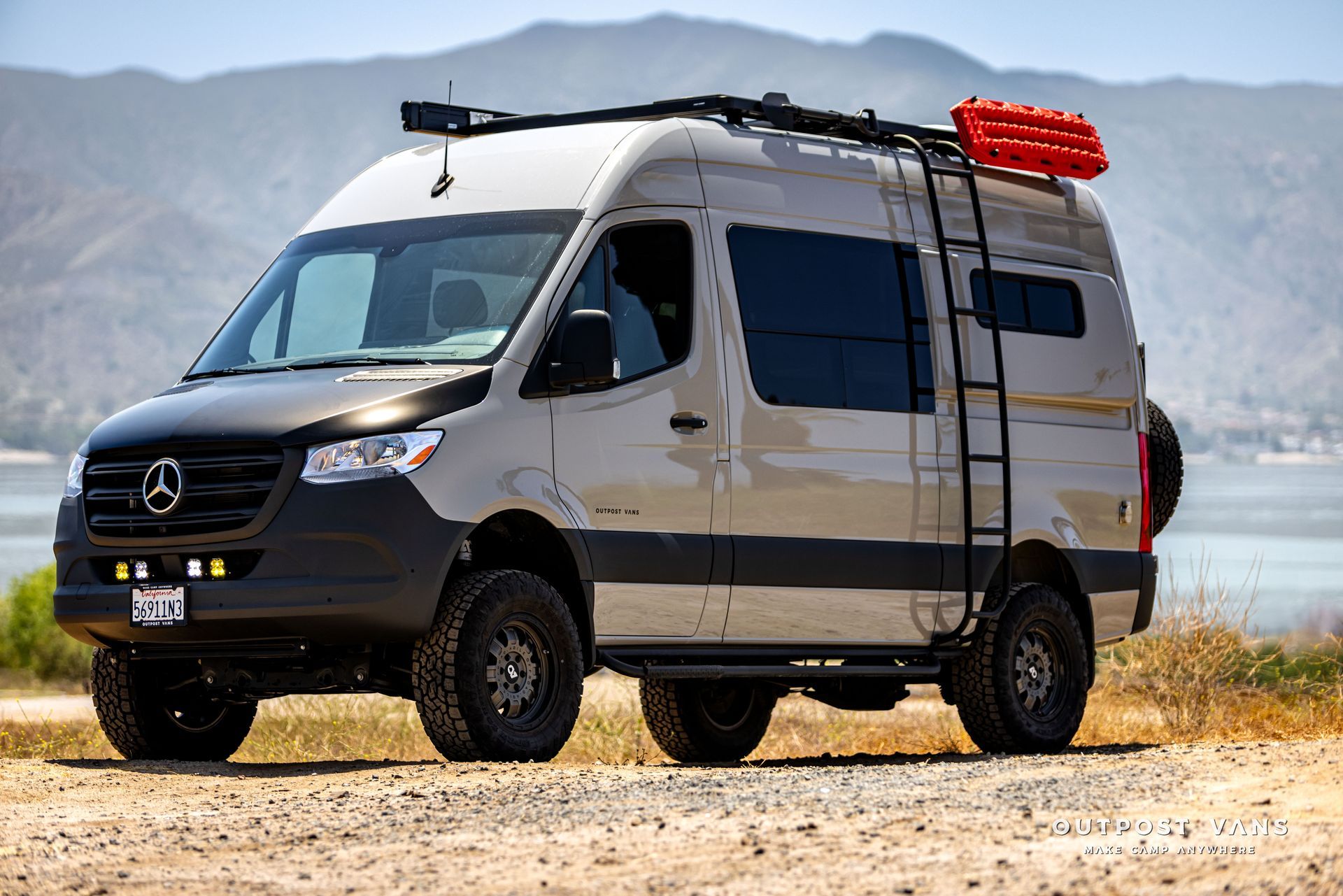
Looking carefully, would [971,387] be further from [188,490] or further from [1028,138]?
[188,490]

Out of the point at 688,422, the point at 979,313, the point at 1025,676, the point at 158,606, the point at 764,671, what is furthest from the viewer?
the point at 1025,676

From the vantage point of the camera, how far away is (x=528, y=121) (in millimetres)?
10008

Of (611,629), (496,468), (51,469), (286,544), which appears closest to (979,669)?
(611,629)

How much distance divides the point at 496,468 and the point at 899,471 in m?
2.67

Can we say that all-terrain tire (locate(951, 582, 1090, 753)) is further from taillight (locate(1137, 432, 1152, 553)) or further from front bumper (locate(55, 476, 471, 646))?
front bumper (locate(55, 476, 471, 646))

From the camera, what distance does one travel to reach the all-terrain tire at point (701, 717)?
11.5 m

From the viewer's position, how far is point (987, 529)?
10516 millimetres

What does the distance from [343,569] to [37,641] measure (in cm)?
2276

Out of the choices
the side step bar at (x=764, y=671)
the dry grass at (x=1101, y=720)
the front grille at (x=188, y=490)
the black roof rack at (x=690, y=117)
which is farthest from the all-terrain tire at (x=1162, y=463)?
the front grille at (x=188, y=490)

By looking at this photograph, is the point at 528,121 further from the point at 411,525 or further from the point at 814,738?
the point at 814,738

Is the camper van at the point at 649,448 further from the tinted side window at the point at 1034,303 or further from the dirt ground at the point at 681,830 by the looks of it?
the dirt ground at the point at 681,830

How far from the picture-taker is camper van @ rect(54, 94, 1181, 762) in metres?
8.08

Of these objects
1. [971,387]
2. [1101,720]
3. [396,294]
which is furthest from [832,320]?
[1101,720]

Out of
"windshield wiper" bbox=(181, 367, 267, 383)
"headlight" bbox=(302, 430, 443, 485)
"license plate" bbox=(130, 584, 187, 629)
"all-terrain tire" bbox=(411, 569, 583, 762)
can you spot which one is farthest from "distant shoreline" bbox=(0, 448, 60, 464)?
"headlight" bbox=(302, 430, 443, 485)
